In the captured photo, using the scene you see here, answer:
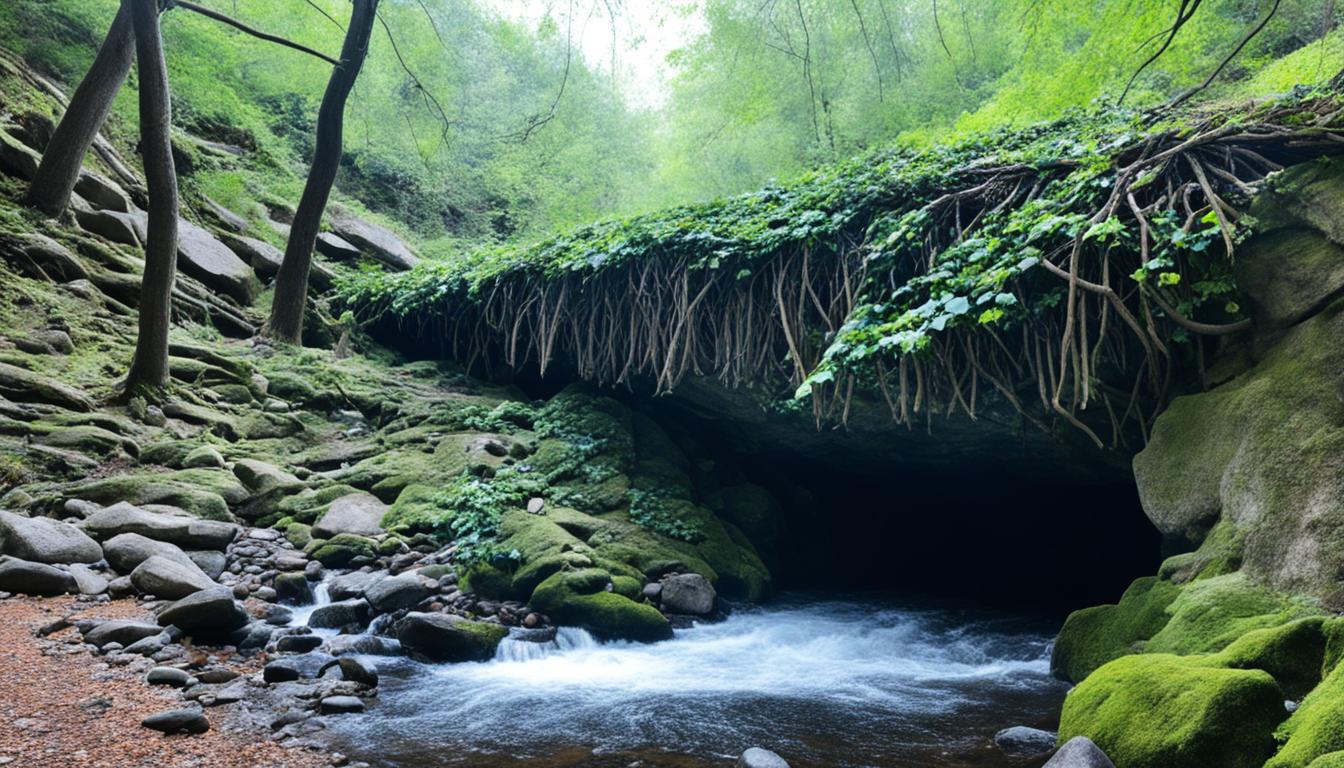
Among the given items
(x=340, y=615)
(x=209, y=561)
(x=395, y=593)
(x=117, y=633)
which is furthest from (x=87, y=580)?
(x=395, y=593)

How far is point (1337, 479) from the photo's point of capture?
3.48 m

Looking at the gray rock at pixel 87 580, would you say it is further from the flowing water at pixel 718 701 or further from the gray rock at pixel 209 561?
the flowing water at pixel 718 701

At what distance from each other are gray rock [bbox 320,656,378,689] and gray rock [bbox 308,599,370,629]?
93cm

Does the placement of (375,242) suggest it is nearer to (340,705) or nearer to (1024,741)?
(340,705)

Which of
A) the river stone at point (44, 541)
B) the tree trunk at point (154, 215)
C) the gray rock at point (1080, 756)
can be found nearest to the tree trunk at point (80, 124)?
the tree trunk at point (154, 215)

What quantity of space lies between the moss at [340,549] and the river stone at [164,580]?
3.38ft

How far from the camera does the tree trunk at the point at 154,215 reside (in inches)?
285

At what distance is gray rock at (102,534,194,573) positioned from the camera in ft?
16.9

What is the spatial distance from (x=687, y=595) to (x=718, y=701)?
1.81m

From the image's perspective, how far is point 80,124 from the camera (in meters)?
8.77

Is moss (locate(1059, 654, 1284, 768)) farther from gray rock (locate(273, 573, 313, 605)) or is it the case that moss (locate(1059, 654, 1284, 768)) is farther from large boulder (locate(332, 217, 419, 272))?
large boulder (locate(332, 217, 419, 272))

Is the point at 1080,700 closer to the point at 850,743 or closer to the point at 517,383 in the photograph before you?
the point at 850,743

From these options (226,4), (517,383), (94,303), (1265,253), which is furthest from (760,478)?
(226,4)

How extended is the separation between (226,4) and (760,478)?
12.9m
